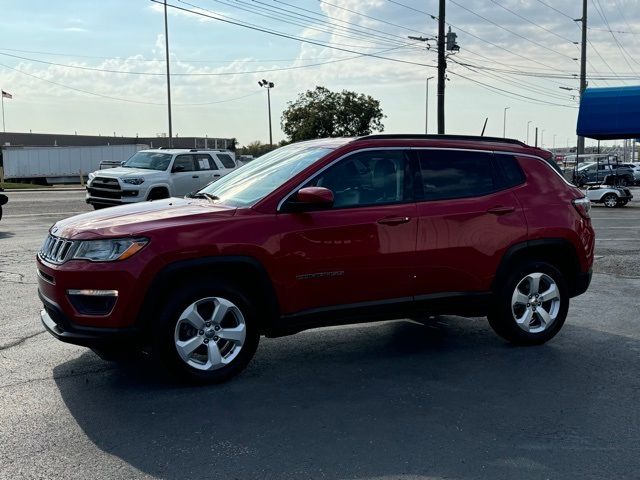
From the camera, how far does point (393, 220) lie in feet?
17.7

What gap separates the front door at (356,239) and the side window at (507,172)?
93 centimetres

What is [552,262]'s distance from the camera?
21.0 feet

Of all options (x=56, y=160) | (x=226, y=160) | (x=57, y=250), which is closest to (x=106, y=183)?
(x=226, y=160)

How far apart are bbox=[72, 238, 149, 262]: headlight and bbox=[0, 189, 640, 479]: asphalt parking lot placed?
3.23ft

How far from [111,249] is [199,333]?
0.86 meters

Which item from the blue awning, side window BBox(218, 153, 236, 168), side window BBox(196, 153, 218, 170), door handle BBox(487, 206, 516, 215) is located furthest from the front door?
the blue awning

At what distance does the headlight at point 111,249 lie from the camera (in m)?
4.62

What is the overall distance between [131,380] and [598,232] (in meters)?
13.3

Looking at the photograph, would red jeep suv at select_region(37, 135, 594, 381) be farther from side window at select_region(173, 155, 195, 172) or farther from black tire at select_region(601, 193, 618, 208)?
black tire at select_region(601, 193, 618, 208)

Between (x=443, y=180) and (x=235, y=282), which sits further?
(x=443, y=180)

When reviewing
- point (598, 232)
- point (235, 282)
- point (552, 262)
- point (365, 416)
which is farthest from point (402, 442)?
point (598, 232)

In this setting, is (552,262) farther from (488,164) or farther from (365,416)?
(365,416)

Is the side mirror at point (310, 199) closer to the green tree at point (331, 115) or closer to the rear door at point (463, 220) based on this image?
the rear door at point (463, 220)

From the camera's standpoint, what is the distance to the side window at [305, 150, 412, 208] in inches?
211
